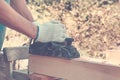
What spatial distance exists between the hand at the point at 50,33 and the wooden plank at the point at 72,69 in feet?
0.34

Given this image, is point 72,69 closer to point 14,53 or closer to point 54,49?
point 54,49

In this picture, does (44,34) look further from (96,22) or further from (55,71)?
(96,22)

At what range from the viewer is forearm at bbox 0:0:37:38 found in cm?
Answer: 144

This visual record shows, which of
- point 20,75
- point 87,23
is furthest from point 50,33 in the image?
point 87,23

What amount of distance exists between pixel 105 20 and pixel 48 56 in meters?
4.69

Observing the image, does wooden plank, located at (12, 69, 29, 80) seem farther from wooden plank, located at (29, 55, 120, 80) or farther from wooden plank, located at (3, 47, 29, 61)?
wooden plank, located at (29, 55, 120, 80)

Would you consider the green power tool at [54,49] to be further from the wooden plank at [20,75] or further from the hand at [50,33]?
the wooden plank at [20,75]

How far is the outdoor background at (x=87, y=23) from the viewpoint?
20.0 feet

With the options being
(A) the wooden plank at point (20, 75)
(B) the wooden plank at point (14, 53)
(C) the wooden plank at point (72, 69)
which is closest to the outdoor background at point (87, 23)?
(B) the wooden plank at point (14, 53)

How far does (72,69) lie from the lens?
145 centimetres

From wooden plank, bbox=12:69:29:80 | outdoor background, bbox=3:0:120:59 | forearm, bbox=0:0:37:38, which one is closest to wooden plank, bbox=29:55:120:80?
forearm, bbox=0:0:37:38

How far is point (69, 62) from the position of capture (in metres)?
1.47

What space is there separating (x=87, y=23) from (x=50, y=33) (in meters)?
4.74

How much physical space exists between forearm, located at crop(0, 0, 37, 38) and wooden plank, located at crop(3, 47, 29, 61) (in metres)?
0.96
